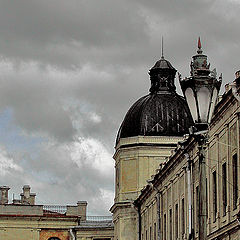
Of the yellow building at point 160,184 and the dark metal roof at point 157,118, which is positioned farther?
the dark metal roof at point 157,118

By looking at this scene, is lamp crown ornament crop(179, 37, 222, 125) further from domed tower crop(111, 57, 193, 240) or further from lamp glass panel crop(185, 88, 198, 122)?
domed tower crop(111, 57, 193, 240)

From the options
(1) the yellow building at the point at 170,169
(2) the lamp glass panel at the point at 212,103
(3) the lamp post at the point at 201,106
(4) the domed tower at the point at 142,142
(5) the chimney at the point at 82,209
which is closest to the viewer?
(3) the lamp post at the point at 201,106

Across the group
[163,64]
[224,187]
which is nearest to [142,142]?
[163,64]

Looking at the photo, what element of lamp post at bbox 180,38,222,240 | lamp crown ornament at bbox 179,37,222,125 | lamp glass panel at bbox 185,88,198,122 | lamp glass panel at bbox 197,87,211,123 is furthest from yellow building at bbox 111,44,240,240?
A: lamp glass panel at bbox 197,87,211,123

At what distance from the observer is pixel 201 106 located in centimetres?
1315

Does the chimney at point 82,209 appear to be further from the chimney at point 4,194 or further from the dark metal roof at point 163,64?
the dark metal roof at point 163,64

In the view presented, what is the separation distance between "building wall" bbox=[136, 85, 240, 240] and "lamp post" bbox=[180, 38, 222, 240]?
57.2 ft

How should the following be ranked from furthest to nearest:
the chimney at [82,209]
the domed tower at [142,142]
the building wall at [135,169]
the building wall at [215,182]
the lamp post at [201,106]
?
the chimney at [82,209] < the domed tower at [142,142] < the building wall at [135,169] < the building wall at [215,182] < the lamp post at [201,106]

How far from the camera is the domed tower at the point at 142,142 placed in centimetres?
6322

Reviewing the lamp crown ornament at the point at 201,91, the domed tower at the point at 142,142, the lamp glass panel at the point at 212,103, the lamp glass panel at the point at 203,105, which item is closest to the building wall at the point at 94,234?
the domed tower at the point at 142,142

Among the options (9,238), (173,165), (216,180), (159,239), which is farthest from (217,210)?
(9,238)

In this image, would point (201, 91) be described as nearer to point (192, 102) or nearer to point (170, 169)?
point (192, 102)

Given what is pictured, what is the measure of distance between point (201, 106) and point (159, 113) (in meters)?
50.7

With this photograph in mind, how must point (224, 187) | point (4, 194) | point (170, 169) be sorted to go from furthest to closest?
point (4, 194)
point (170, 169)
point (224, 187)
